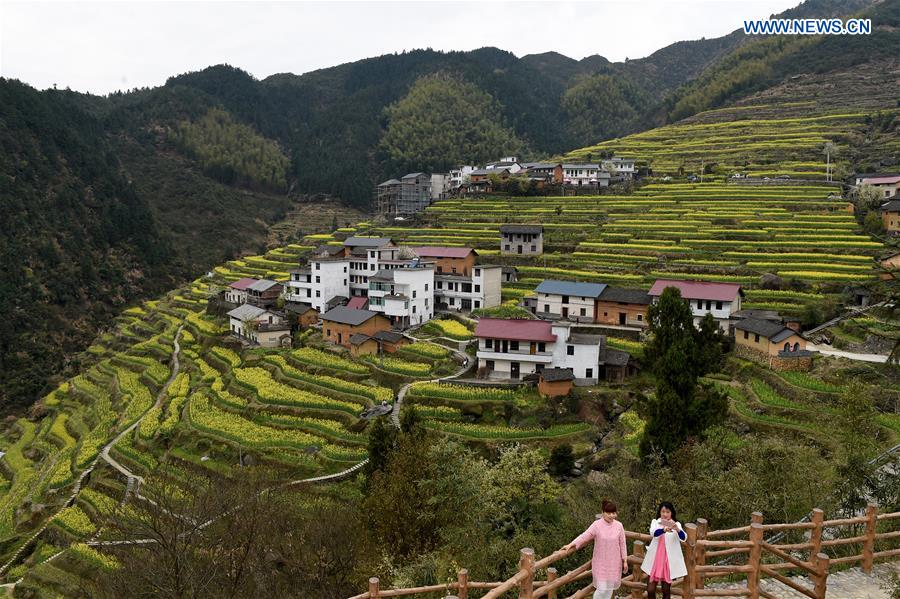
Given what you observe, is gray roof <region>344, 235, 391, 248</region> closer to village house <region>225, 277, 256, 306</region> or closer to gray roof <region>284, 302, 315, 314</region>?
gray roof <region>284, 302, 315, 314</region>

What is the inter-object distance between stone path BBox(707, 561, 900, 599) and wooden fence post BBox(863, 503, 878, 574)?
193 mm

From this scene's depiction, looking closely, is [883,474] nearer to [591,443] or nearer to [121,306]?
[591,443]

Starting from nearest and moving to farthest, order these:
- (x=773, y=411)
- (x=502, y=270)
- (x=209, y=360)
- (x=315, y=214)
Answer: (x=773, y=411) < (x=209, y=360) < (x=502, y=270) < (x=315, y=214)

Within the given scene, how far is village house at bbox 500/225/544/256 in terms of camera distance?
5547 centimetres

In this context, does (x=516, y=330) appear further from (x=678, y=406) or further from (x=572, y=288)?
(x=678, y=406)

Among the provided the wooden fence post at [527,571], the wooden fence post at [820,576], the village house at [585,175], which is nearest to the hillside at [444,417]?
the wooden fence post at [820,576]

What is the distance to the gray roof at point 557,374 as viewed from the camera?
33594 mm

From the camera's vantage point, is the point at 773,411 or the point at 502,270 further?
the point at 502,270

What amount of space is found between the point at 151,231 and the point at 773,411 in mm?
91942

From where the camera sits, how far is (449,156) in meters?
125

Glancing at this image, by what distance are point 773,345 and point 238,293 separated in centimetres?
4618

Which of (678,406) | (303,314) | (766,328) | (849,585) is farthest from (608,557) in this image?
(303,314)

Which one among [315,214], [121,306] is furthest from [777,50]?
[121,306]

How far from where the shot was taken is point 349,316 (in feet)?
148
